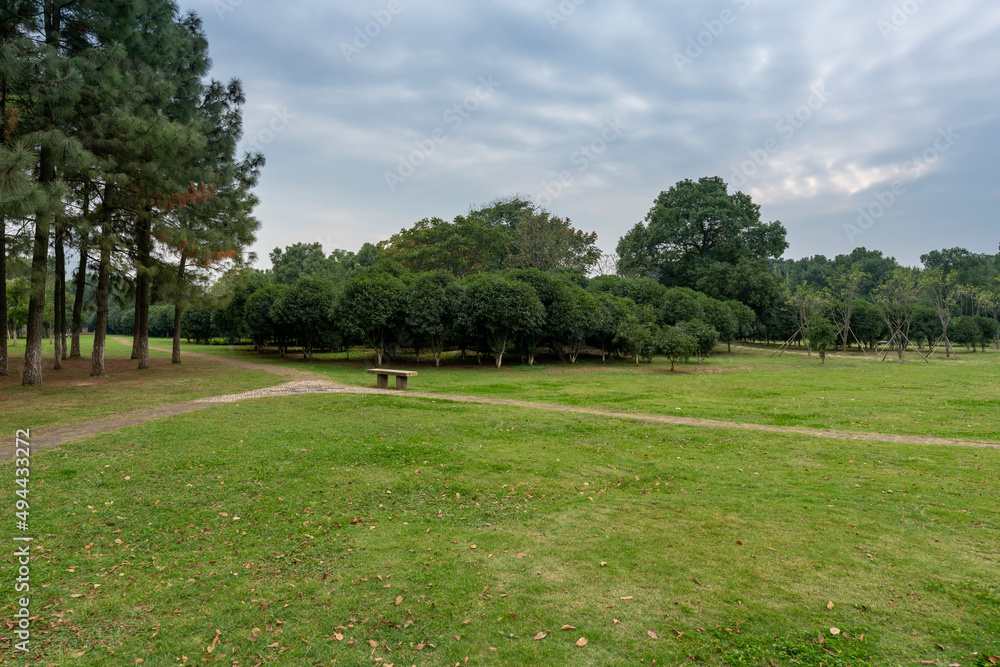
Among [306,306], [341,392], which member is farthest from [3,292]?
[306,306]

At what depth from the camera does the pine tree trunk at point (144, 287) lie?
70.9 feet

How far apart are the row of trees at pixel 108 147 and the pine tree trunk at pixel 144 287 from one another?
Answer: 0.32ft

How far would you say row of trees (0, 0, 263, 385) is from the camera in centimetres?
1458

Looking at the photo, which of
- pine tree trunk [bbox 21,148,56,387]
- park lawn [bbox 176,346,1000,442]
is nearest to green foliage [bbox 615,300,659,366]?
park lawn [bbox 176,346,1000,442]

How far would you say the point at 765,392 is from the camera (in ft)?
61.5

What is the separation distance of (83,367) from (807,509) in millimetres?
31871

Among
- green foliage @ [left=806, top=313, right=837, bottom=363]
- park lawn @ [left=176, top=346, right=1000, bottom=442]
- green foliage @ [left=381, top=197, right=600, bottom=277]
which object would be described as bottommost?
park lawn @ [left=176, top=346, right=1000, bottom=442]

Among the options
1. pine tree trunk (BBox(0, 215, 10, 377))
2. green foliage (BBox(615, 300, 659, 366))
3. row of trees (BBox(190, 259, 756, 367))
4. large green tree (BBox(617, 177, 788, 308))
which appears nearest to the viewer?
pine tree trunk (BBox(0, 215, 10, 377))

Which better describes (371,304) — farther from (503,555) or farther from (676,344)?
(503,555)

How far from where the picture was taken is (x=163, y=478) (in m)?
7.70

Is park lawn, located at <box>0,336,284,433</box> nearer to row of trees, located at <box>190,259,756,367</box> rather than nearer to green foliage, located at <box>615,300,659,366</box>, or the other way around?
row of trees, located at <box>190,259,756,367</box>

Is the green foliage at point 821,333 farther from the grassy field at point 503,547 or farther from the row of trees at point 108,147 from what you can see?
the row of trees at point 108,147

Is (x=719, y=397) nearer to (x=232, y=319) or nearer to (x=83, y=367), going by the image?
(x=83, y=367)

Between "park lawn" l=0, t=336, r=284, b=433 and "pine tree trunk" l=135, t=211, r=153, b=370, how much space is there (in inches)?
40.6
